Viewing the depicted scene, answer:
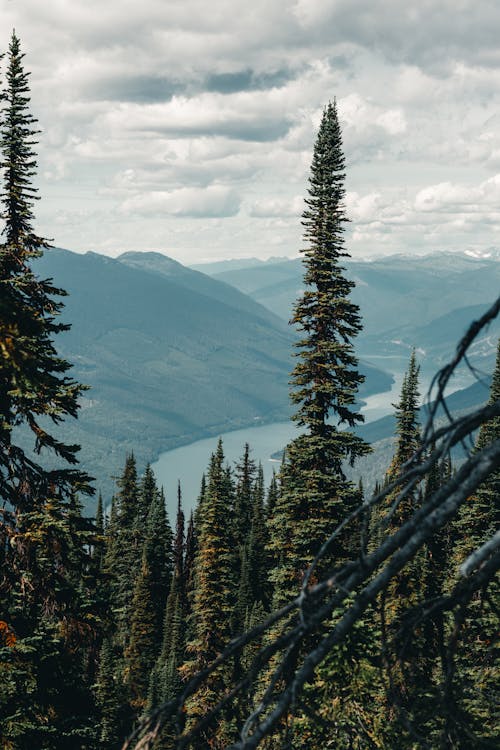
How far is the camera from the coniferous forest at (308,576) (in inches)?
114

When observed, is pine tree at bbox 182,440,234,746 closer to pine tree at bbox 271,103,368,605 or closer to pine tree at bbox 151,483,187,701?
pine tree at bbox 151,483,187,701

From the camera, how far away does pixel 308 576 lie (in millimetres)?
2986

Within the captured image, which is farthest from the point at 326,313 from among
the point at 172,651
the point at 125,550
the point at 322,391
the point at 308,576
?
the point at 125,550

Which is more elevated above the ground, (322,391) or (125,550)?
(322,391)

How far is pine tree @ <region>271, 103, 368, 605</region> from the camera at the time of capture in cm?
1897

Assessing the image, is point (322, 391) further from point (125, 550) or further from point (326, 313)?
point (125, 550)

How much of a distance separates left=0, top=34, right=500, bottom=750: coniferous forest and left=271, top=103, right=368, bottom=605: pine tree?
0.07m

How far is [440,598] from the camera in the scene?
3162mm

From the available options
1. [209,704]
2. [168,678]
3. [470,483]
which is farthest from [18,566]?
[168,678]

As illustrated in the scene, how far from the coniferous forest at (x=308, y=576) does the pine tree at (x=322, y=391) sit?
2.8 inches

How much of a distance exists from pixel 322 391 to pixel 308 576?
16403 mm

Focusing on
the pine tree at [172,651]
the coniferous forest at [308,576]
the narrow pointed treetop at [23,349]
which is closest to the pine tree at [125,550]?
the pine tree at [172,651]

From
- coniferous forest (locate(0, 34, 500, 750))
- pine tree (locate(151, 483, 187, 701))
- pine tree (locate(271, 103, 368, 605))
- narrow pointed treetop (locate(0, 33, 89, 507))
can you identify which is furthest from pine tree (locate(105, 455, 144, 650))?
narrow pointed treetop (locate(0, 33, 89, 507))

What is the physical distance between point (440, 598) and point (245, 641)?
3.31 ft
